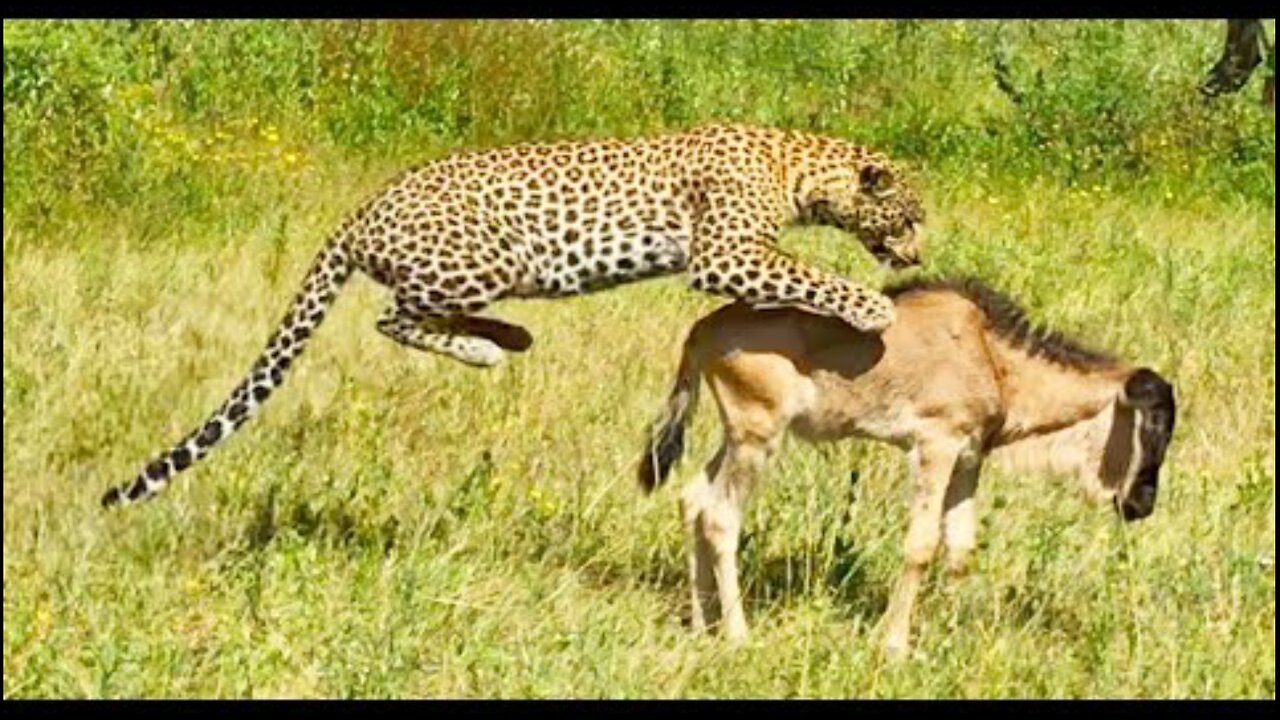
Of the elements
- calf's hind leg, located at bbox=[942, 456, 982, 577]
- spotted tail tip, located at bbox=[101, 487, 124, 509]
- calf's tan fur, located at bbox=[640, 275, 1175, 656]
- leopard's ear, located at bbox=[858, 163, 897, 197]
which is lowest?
spotted tail tip, located at bbox=[101, 487, 124, 509]

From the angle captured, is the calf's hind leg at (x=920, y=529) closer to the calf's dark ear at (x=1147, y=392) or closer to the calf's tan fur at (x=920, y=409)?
the calf's tan fur at (x=920, y=409)

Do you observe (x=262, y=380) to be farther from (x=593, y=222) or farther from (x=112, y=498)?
(x=593, y=222)

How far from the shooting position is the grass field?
7.37 metres

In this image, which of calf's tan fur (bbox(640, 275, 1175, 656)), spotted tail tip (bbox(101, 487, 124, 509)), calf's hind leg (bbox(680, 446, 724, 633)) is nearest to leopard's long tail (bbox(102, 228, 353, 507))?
spotted tail tip (bbox(101, 487, 124, 509))

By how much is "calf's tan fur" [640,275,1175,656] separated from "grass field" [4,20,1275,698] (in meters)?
0.22

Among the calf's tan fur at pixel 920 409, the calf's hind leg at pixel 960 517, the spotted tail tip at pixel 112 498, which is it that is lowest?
the spotted tail tip at pixel 112 498

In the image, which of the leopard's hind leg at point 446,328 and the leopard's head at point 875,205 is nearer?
the leopard's hind leg at point 446,328

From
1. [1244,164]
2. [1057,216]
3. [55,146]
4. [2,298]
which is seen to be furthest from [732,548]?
[1244,164]

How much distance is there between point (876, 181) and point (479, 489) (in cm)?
163

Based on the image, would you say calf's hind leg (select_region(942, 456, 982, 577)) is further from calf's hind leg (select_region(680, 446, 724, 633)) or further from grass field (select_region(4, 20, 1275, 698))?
calf's hind leg (select_region(680, 446, 724, 633))

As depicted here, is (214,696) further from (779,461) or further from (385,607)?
(779,461)

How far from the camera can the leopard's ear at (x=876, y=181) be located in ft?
26.9

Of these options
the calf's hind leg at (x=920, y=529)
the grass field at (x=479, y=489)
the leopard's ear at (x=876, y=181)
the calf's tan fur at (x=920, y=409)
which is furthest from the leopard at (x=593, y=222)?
the grass field at (x=479, y=489)

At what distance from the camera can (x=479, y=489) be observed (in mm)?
8508
